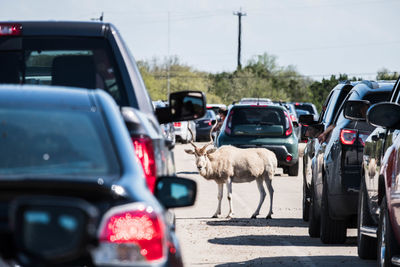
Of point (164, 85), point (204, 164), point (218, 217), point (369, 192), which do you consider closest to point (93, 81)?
point (369, 192)

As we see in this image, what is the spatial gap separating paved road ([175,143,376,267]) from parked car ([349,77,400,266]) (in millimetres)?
922

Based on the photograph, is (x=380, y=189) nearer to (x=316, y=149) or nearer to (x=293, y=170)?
(x=316, y=149)

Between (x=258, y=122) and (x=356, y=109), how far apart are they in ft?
42.6

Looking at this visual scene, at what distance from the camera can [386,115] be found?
8.22m

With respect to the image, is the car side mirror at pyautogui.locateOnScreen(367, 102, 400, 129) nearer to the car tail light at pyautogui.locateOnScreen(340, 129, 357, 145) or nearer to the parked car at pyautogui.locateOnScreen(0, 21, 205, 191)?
the parked car at pyautogui.locateOnScreen(0, 21, 205, 191)

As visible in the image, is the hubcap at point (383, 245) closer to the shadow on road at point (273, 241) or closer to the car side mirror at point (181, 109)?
the car side mirror at point (181, 109)

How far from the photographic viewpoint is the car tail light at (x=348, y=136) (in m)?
11.3

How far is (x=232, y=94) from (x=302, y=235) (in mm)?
123482

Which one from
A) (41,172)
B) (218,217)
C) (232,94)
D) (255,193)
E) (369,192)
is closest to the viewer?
(41,172)

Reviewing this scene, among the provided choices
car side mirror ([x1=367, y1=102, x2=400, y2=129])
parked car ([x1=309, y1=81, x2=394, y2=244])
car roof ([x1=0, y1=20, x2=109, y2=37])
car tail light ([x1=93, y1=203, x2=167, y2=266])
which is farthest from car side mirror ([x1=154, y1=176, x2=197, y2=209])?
parked car ([x1=309, y1=81, x2=394, y2=244])

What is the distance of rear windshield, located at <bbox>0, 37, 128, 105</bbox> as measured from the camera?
7023 mm

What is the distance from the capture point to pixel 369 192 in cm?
929

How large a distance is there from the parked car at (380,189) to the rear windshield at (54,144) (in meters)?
3.38

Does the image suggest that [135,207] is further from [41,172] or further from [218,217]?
[218,217]
